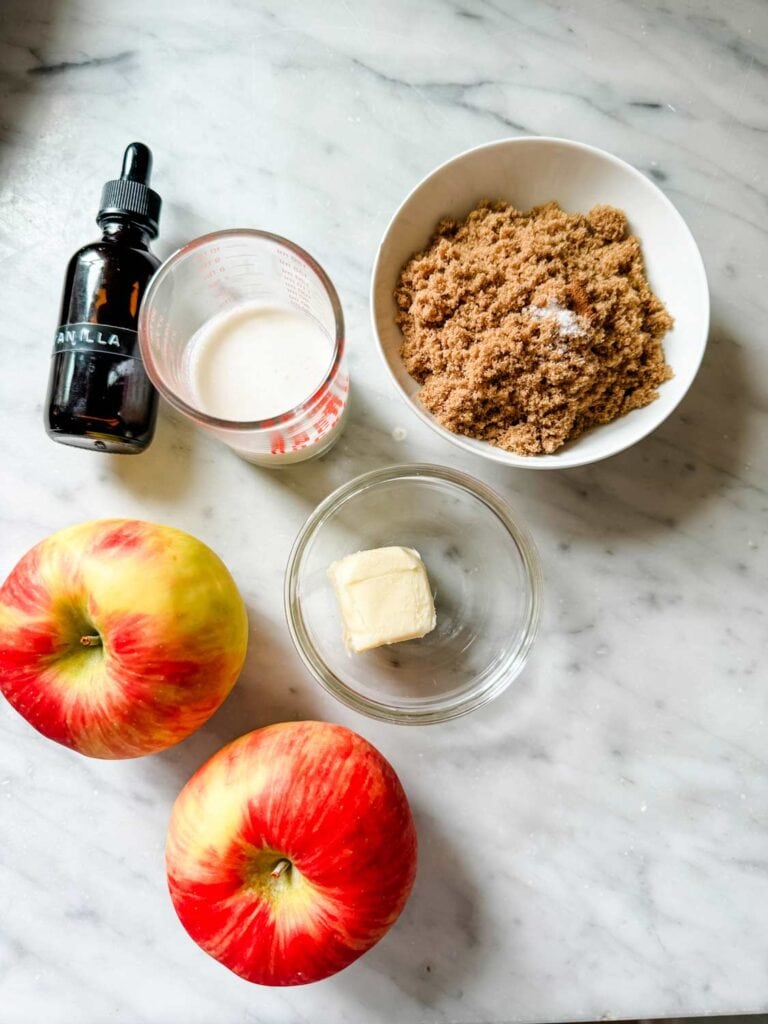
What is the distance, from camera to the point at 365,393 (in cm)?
83

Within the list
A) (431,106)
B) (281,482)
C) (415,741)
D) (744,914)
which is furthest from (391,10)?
(744,914)

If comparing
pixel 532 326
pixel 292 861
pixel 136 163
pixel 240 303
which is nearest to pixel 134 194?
pixel 136 163

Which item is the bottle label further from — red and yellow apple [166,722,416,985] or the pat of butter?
red and yellow apple [166,722,416,985]

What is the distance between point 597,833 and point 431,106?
0.77 m

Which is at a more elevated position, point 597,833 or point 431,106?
point 431,106

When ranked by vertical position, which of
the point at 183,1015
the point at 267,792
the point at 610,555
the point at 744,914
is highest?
the point at 610,555

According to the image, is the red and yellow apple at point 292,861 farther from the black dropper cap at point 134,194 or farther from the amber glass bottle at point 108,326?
the black dropper cap at point 134,194

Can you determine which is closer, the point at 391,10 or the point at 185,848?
the point at 185,848

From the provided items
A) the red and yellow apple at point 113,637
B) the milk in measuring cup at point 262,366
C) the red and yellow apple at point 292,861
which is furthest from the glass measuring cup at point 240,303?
the red and yellow apple at point 292,861

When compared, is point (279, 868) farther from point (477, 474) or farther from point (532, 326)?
point (532, 326)

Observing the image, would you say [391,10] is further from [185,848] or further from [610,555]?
[185,848]

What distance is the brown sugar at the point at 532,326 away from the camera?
709mm

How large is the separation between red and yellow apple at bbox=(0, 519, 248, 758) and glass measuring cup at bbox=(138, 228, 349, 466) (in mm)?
129

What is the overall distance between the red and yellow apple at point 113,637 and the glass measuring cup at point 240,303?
0.13 m
